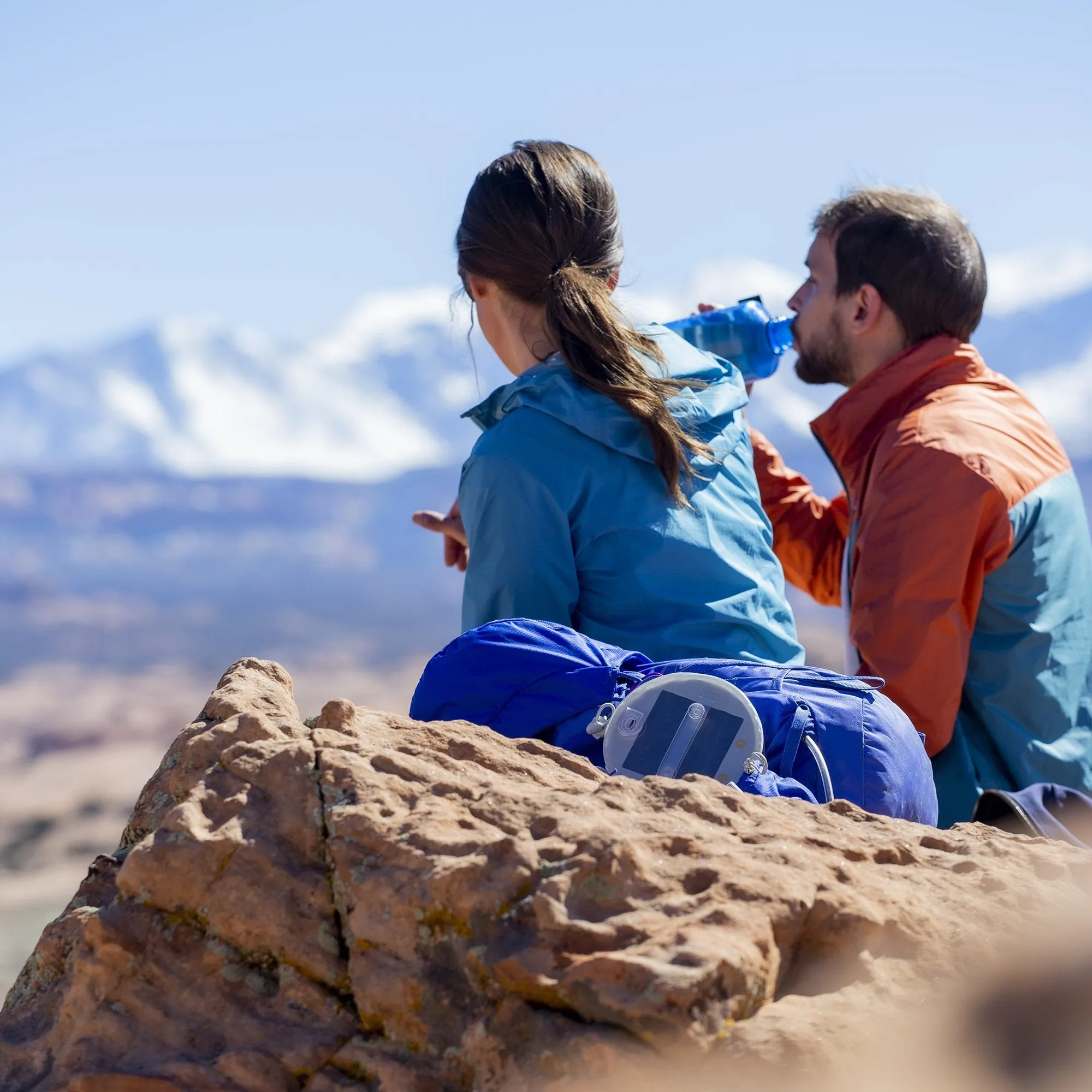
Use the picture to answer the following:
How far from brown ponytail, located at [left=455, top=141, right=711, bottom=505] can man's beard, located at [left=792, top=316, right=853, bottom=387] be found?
1129 millimetres

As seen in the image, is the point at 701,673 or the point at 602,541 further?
the point at 602,541

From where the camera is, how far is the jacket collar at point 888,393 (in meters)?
3.15

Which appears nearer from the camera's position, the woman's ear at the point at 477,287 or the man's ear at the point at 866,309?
the woman's ear at the point at 477,287

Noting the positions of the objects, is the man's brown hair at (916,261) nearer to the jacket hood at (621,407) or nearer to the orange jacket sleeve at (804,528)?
the orange jacket sleeve at (804,528)

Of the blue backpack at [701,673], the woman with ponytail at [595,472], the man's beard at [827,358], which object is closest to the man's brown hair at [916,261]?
the man's beard at [827,358]

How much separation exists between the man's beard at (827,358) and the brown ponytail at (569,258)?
1129 millimetres

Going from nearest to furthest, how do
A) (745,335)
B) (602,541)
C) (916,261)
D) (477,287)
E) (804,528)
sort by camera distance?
(602,541), (477,287), (916,261), (745,335), (804,528)

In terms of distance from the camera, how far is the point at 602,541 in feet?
7.24

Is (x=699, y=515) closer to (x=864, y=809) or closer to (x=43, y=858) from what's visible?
(x=864, y=809)

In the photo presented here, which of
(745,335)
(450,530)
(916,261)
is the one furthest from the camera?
(745,335)

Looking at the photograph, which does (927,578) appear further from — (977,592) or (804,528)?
(804,528)

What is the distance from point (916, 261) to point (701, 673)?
1.98 m

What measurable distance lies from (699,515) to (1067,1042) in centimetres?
132

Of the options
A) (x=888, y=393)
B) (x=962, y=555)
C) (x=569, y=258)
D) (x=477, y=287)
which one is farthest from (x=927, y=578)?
(x=477, y=287)
